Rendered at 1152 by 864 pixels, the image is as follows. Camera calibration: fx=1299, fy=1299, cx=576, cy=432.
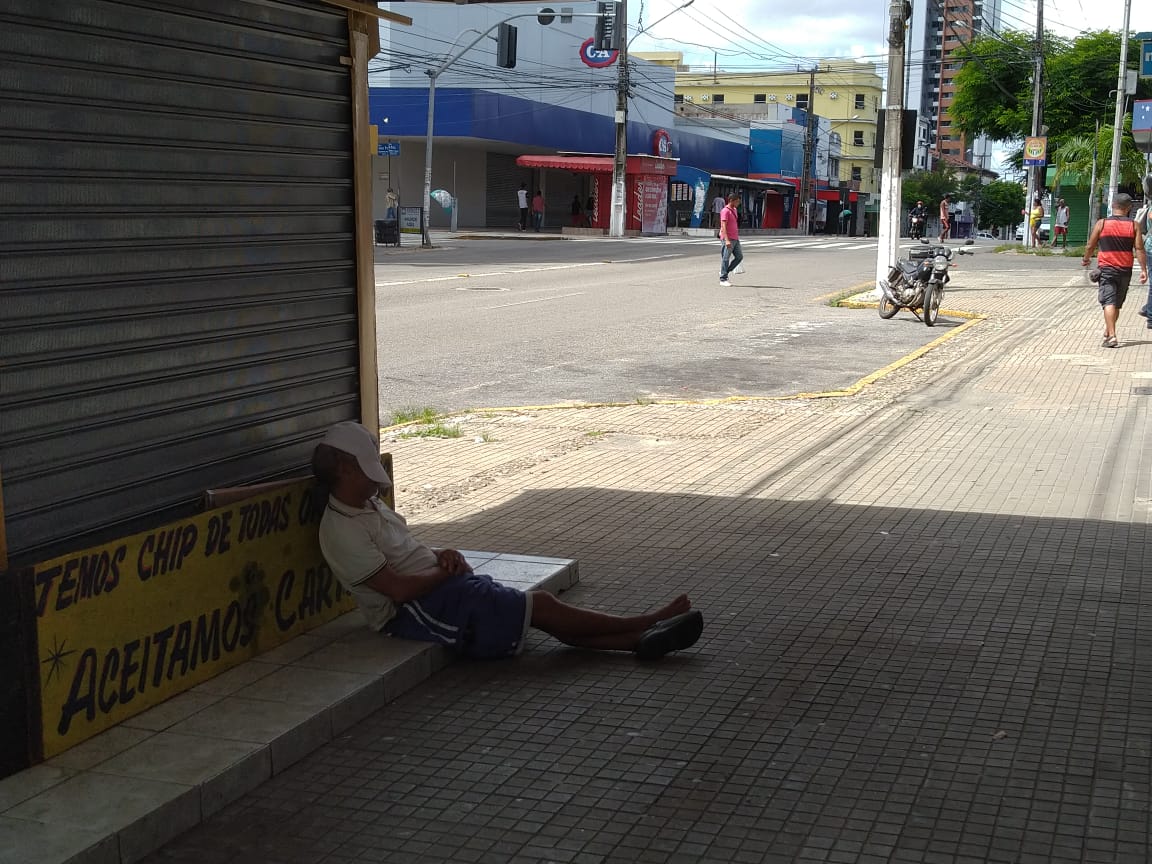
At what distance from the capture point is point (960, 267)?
1257 inches

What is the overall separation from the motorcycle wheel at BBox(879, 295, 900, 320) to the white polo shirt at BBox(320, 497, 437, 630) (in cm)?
1453

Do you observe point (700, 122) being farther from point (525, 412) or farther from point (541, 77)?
point (525, 412)

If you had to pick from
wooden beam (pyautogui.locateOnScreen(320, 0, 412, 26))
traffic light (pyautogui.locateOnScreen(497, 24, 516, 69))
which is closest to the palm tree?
traffic light (pyautogui.locateOnScreen(497, 24, 516, 69))

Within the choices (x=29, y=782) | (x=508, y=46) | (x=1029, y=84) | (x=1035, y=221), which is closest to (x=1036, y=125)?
(x=1035, y=221)

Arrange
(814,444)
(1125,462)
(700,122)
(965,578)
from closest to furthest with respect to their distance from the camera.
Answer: (965,578) < (1125,462) < (814,444) < (700,122)

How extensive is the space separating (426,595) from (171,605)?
948 mm

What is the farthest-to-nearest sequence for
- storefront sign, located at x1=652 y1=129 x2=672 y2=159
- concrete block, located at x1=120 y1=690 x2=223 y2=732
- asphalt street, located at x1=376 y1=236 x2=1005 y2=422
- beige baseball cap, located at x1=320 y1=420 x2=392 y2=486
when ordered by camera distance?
storefront sign, located at x1=652 y1=129 x2=672 y2=159, asphalt street, located at x1=376 y1=236 x2=1005 y2=422, beige baseball cap, located at x1=320 y1=420 x2=392 y2=486, concrete block, located at x1=120 y1=690 x2=223 y2=732

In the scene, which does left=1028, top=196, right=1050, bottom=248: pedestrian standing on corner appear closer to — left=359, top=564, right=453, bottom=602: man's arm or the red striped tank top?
the red striped tank top

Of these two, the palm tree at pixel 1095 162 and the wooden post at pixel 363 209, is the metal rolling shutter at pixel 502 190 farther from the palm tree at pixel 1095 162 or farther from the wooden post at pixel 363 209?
the wooden post at pixel 363 209

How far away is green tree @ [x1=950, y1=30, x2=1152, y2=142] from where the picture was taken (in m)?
58.7

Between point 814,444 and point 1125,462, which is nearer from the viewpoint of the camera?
point 1125,462

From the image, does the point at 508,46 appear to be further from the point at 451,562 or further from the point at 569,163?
the point at 451,562

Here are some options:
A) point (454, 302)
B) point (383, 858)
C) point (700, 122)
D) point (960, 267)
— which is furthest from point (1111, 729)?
point (700, 122)

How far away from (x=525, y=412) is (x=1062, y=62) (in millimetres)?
56525
